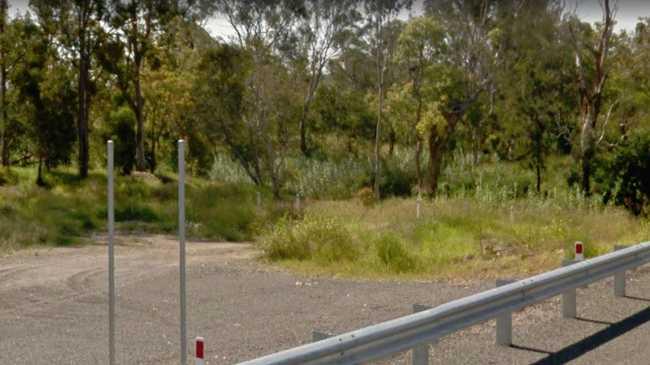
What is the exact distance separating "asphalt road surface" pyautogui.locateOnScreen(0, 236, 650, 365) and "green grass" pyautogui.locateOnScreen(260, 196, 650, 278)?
2.99 ft

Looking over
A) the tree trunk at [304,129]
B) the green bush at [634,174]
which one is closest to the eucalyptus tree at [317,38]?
the tree trunk at [304,129]

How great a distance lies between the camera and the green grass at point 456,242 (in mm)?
14633

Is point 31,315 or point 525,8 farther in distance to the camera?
point 525,8

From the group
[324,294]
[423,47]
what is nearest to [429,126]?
[423,47]

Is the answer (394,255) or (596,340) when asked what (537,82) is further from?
(596,340)

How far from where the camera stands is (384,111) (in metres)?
46.8

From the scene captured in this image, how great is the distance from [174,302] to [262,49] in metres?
31.4

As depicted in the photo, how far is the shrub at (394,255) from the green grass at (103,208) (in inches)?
326

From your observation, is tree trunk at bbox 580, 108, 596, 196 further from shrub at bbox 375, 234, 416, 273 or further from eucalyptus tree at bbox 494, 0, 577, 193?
shrub at bbox 375, 234, 416, 273

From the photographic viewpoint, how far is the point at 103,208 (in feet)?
99.5

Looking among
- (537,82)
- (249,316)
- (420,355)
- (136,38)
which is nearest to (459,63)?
(537,82)

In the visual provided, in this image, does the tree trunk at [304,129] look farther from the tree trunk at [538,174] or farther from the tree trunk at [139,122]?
the tree trunk at [538,174]

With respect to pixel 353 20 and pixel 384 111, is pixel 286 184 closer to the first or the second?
pixel 384 111

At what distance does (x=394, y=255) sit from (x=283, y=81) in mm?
26467
